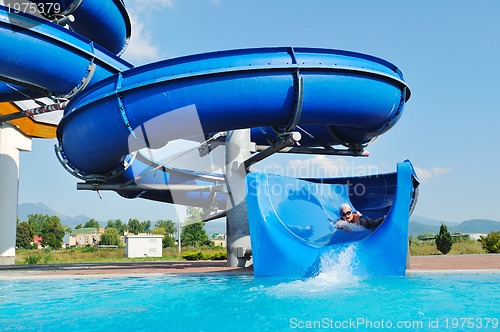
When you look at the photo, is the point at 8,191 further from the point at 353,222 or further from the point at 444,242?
the point at 444,242

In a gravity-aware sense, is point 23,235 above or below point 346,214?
below

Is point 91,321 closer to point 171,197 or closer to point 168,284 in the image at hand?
point 168,284

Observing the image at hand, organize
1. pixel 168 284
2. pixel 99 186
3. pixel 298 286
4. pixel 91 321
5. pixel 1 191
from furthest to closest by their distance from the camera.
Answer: pixel 1 191
pixel 99 186
pixel 168 284
pixel 298 286
pixel 91 321

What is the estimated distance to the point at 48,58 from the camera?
34.7 ft

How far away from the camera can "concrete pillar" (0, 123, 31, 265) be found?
2059 cm

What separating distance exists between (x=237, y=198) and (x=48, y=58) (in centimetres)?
612

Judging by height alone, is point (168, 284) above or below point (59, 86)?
below

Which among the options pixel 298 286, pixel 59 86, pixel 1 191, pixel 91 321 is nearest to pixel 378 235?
pixel 298 286

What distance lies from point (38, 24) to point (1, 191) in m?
12.6

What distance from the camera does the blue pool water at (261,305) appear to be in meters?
4.81

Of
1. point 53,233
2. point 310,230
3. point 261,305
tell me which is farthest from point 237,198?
point 53,233

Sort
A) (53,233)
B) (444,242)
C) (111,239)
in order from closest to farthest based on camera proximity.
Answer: (444,242) → (53,233) → (111,239)

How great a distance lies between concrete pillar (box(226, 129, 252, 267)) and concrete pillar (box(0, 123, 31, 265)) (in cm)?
1183

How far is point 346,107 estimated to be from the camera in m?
10.1
